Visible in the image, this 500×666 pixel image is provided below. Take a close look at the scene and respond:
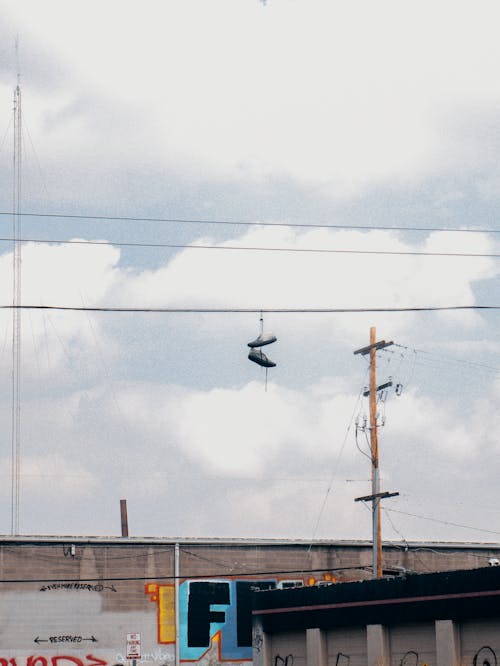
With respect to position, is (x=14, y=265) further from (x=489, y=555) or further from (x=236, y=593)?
(x=489, y=555)

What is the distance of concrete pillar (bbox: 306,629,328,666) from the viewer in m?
34.2

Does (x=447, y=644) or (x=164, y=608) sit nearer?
(x=447, y=644)

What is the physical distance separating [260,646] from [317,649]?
11.8ft

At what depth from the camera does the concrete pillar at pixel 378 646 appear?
3180 centimetres

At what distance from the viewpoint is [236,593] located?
43.8 m

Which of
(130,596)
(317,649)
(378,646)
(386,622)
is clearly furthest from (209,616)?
(386,622)

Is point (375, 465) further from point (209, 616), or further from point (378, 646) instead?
point (209, 616)

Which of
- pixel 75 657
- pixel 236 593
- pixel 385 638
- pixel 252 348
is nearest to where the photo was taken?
pixel 252 348

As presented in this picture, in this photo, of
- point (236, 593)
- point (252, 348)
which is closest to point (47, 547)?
point (236, 593)

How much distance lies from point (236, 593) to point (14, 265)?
15.8m

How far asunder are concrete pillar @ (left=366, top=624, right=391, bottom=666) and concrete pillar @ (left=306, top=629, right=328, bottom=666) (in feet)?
7.58

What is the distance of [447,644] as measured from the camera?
29.7 metres

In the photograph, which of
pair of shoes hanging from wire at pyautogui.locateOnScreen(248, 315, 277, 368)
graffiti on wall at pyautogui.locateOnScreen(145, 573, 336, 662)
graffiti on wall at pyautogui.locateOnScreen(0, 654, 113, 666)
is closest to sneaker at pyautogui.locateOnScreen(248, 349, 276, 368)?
pair of shoes hanging from wire at pyautogui.locateOnScreen(248, 315, 277, 368)

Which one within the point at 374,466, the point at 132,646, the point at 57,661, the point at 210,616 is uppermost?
the point at 374,466
